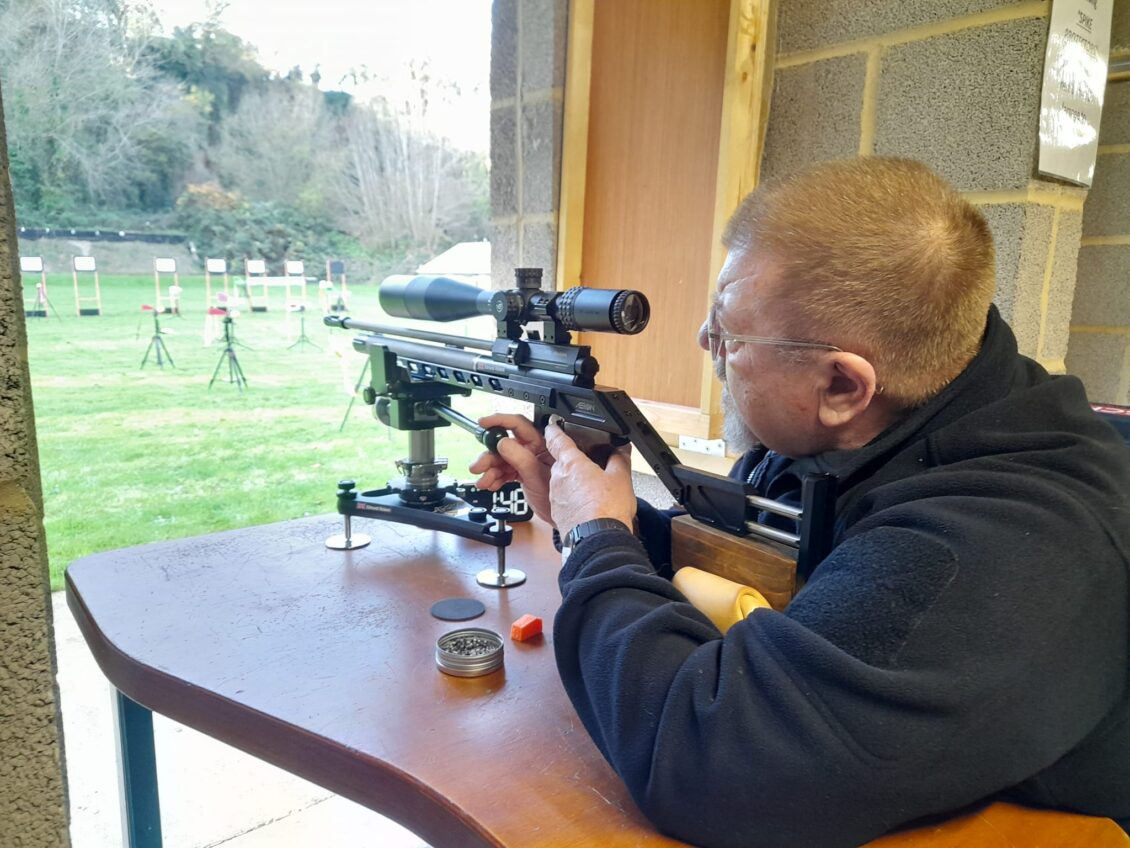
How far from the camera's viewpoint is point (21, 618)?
0.47 m

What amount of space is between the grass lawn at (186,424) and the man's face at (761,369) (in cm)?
170

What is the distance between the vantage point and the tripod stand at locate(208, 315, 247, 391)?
2.80 meters

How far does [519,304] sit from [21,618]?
0.84 metres

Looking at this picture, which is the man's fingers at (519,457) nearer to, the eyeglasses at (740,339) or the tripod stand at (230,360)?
the eyeglasses at (740,339)

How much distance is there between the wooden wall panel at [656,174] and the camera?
1.78 m

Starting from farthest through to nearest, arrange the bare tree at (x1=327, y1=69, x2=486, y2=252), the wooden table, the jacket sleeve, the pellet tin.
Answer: the bare tree at (x1=327, y1=69, x2=486, y2=252) → the pellet tin → the wooden table → the jacket sleeve

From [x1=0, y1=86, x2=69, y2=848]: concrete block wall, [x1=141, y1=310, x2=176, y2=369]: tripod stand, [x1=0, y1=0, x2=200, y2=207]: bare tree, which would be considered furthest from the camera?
[x1=141, y1=310, x2=176, y2=369]: tripod stand

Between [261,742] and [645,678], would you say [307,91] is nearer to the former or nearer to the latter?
[261,742]

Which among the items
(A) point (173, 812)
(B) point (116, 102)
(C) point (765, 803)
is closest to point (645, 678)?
(C) point (765, 803)

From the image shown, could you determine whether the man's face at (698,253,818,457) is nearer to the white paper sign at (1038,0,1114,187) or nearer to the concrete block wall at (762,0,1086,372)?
the concrete block wall at (762,0,1086,372)

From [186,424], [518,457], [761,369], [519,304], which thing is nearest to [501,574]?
[518,457]

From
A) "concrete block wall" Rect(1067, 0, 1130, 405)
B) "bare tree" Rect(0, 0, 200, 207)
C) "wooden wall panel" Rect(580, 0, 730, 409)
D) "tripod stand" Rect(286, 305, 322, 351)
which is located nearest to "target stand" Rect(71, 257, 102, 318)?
"bare tree" Rect(0, 0, 200, 207)

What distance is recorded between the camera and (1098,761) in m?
0.74

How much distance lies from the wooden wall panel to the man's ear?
0.96m
